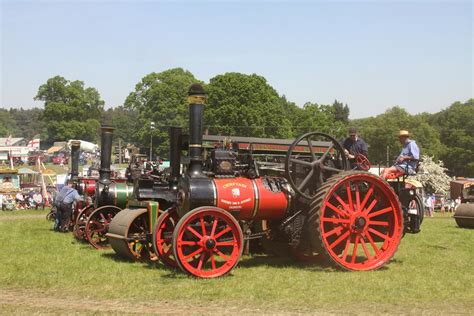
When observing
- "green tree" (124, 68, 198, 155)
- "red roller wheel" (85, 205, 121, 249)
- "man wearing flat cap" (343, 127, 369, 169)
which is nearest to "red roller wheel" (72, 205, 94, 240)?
"red roller wheel" (85, 205, 121, 249)

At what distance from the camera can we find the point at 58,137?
281ft

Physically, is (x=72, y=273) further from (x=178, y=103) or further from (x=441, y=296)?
(x=178, y=103)

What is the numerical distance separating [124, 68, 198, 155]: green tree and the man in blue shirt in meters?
45.2

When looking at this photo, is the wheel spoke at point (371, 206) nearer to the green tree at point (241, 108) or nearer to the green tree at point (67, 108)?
the green tree at point (241, 108)

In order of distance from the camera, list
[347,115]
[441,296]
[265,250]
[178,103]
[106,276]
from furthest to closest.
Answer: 1. [347,115]
2. [178,103]
3. [265,250]
4. [106,276]
5. [441,296]

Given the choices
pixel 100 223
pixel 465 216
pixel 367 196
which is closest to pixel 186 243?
pixel 367 196

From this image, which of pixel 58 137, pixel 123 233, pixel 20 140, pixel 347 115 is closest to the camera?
pixel 123 233

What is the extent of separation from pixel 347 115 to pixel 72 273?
9443 cm

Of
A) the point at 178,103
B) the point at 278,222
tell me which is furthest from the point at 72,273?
the point at 178,103

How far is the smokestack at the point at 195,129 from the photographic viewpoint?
367 inches

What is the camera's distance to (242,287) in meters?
7.76

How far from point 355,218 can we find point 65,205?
9789mm

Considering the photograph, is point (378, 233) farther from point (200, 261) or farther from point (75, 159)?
point (75, 159)

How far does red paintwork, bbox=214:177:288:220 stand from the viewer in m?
9.16
